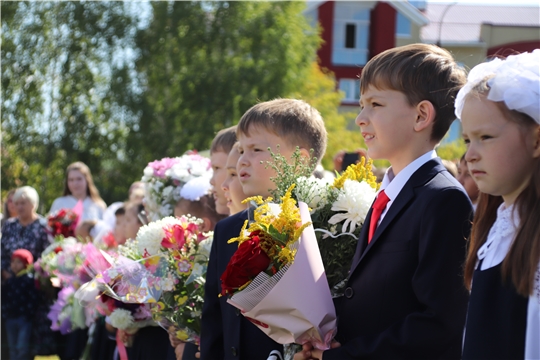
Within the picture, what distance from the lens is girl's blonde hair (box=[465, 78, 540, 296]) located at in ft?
7.12

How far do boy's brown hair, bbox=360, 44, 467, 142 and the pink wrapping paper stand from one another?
0.68m

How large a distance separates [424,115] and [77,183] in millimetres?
7697

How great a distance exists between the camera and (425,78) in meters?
2.86

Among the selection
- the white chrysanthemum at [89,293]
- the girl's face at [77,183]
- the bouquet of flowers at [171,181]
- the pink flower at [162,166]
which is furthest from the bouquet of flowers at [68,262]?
the girl's face at [77,183]

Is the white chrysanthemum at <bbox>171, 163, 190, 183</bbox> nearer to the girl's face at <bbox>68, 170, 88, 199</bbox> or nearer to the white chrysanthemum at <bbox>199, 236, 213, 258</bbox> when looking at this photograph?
the white chrysanthemum at <bbox>199, 236, 213, 258</bbox>

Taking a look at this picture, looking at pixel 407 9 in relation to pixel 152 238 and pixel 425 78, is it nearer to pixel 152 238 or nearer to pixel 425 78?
pixel 152 238

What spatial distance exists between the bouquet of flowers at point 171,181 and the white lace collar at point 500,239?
292cm

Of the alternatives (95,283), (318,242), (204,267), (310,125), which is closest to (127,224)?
(95,283)

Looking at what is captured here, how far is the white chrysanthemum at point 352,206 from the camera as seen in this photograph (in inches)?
120

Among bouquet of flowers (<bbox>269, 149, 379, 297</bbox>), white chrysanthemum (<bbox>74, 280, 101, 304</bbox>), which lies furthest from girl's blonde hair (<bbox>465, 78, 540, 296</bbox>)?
white chrysanthemum (<bbox>74, 280, 101, 304</bbox>)

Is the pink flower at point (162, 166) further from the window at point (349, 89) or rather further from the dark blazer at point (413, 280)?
the window at point (349, 89)

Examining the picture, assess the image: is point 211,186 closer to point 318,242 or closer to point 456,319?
point 318,242

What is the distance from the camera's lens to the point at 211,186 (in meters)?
5.12

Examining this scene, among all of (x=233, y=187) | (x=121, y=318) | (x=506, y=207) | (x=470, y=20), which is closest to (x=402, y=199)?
(x=506, y=207)
